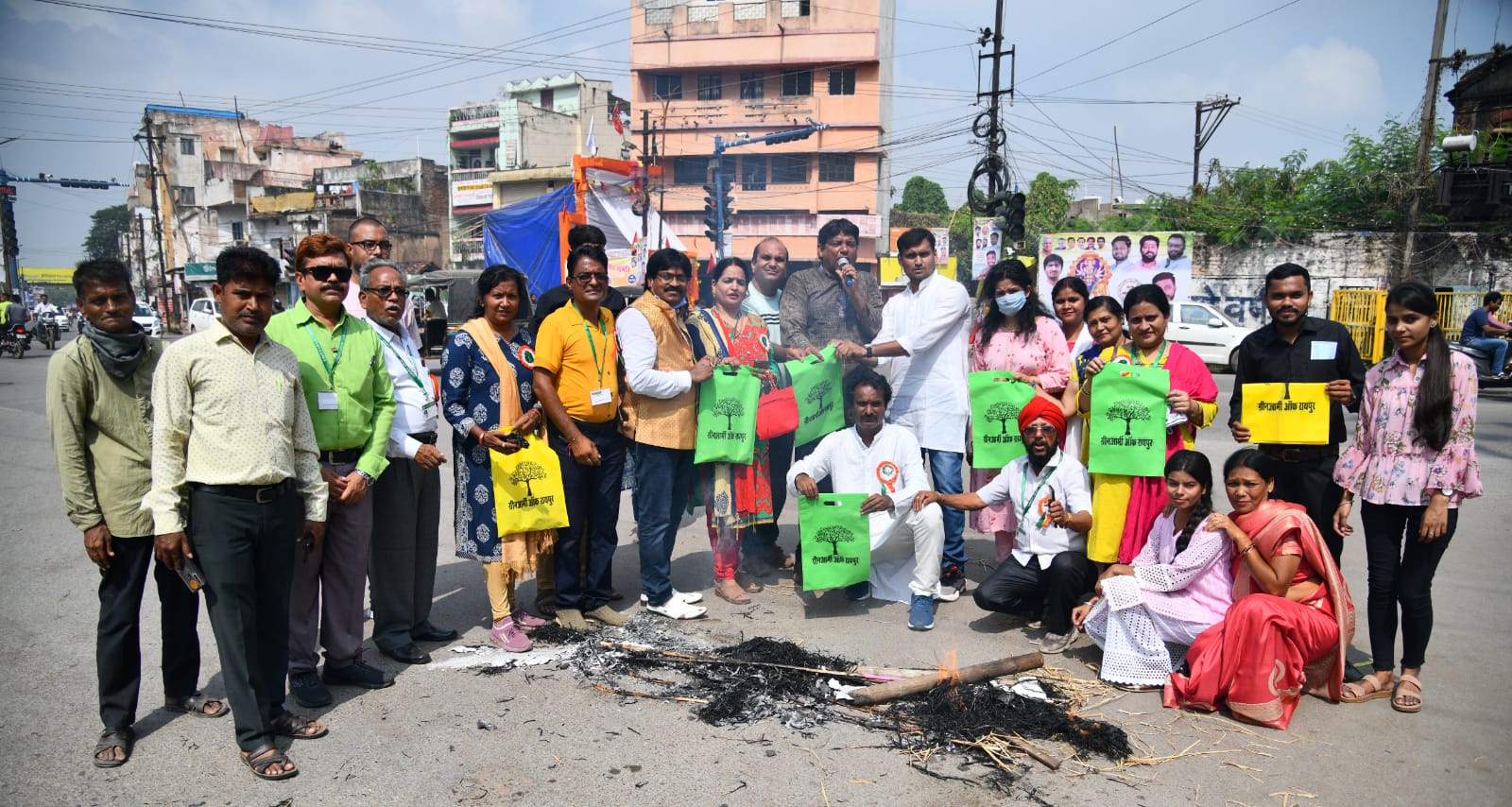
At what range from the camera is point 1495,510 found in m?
6.89

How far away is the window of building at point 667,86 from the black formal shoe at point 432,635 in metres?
41.4

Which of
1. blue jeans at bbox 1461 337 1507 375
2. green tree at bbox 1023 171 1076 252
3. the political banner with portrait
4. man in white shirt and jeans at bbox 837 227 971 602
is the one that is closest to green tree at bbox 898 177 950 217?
green tree at bbox 1023 171 1076 252

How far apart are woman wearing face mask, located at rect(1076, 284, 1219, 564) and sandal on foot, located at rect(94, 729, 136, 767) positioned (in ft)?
14.0

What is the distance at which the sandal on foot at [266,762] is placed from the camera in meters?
3.07

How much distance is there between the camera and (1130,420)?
14.0 feet

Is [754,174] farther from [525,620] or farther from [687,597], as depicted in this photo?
[525,620]

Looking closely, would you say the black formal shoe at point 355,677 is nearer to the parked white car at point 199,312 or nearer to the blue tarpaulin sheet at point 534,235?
the blue tarpaulin sheet at point 534,235

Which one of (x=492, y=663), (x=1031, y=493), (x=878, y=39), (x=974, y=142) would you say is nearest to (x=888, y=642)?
(x=1031, y=493)

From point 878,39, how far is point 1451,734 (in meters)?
40.6

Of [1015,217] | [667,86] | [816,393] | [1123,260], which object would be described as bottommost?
[816,393]

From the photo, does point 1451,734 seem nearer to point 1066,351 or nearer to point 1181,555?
point 1181,555

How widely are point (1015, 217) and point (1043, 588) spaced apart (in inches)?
610

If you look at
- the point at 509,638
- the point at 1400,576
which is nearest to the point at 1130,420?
the point at 1400,576

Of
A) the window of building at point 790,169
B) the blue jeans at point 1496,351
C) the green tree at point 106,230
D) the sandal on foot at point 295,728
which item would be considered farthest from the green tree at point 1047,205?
the green tree at point 106,230
